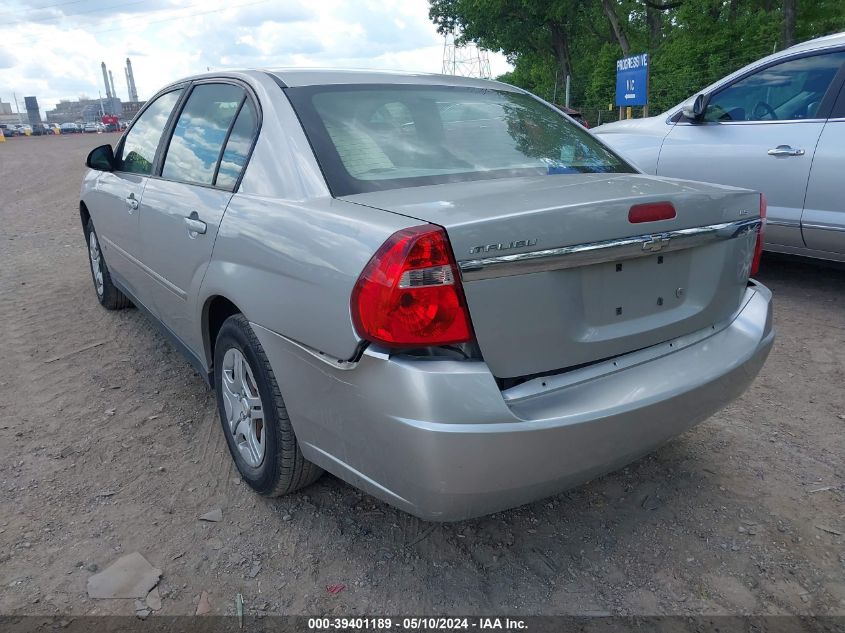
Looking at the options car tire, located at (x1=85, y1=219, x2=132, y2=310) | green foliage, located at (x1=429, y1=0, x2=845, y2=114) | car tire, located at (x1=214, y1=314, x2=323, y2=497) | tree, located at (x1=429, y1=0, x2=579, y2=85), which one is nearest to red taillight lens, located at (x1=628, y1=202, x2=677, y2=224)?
car tire, located at (x1=214, y1=314, x2=323, y2=497)

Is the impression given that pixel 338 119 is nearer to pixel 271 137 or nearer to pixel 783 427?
pixel 271 137

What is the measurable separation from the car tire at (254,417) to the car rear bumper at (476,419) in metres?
0.11

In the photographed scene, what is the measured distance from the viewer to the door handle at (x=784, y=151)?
4.72 meters

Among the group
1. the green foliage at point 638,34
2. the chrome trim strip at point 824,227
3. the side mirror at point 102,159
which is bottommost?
the chrome trim strip at point 824,227

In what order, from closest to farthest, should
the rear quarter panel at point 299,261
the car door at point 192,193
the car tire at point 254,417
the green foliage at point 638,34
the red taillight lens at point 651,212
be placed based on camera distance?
the rear quarter panel at point 299,261 → the red taillight lens at point 651,212 → the car tire at point 254,417 → the car door at point 192,193 → the green foliage at point 638,34

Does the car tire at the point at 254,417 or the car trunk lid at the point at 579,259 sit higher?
the car trunk lid at the point at 579,259

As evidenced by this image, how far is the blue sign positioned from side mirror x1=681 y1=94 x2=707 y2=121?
8.64 metres

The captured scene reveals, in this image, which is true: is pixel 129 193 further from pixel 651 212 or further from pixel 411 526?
pixel 651 212

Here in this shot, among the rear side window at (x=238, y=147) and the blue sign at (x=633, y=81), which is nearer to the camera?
the rear side window at (x=238, y=147)

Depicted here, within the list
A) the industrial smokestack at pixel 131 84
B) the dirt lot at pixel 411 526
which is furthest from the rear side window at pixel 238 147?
the industrial smokestack at pixel 131 84

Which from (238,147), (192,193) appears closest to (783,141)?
(238,147)

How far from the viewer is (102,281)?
5.06m

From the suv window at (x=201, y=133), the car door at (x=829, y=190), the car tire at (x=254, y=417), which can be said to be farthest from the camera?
the car door at (x=829, y=190)

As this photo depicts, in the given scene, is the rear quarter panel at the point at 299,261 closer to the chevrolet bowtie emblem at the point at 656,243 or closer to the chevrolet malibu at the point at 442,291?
the chevrolet malibu at the point at 442,291
